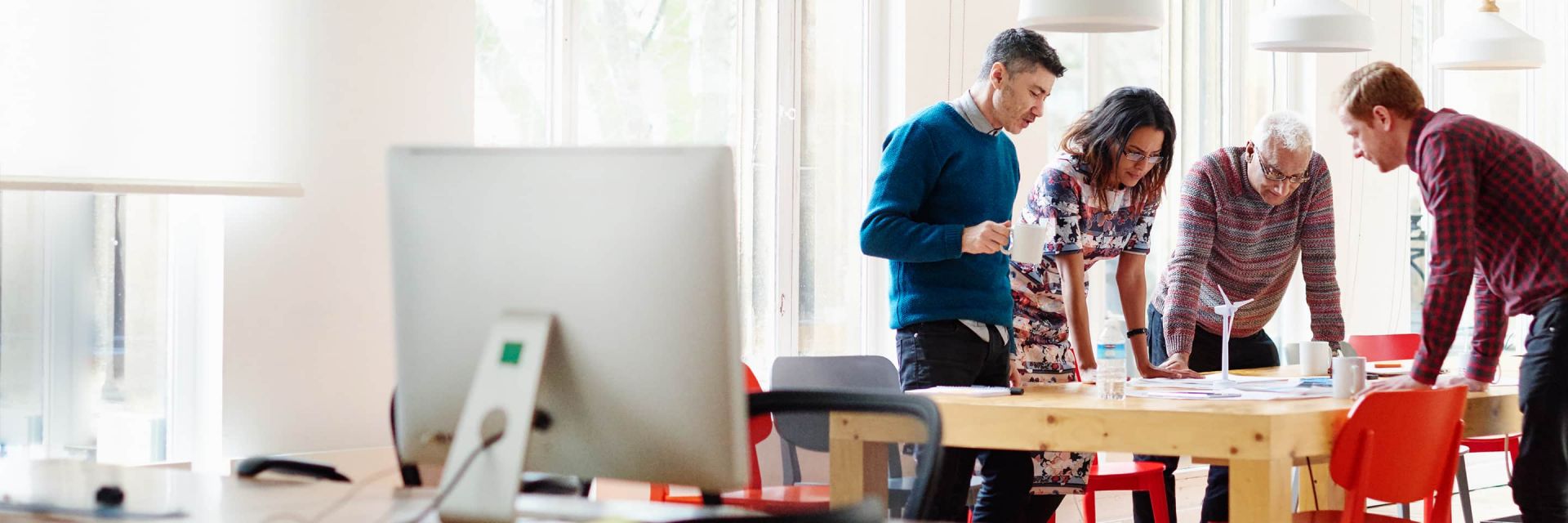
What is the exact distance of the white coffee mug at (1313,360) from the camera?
12.0 feet

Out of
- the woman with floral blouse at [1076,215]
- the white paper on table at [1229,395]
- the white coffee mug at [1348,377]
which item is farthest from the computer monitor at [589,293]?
the woman with floral blouse at [1076,215]

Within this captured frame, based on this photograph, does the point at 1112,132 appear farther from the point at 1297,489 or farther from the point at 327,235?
the point at 327,235

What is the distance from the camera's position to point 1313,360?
365 centimetres

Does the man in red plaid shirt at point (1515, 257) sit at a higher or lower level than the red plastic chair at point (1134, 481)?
higher

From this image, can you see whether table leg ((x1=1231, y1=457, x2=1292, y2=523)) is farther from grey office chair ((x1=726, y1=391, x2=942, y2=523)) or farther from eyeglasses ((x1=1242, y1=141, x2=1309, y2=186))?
eyeglasses ((x1=1242, y1=141, x2=1309, y2=186))

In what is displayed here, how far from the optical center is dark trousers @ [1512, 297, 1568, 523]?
292 cm

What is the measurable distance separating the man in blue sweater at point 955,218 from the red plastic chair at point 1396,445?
734 mm

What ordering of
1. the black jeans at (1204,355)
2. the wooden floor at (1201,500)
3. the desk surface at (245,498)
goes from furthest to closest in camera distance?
the wooden floor at (1201,500)
the black jeans at (1204,355)
the desk surface at (245,498)

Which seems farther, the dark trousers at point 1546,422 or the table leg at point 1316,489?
the table leg at point 1316,489

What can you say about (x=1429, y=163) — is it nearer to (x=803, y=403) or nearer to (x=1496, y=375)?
(x=1496, y=375)

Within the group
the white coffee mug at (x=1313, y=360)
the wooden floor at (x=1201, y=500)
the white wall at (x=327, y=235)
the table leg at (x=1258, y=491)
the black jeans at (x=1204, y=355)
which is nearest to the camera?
the table leg at (x=1258, y=491)

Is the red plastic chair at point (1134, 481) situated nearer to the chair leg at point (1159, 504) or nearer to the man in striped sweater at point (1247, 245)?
the chair leg at point (1159, 504)

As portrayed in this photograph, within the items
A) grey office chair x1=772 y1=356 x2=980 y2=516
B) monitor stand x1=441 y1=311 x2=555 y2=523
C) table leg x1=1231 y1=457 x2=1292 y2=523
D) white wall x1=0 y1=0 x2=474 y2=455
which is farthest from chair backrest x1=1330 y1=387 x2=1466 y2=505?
white wall x1=0 y1=0 x2=474 y2=455

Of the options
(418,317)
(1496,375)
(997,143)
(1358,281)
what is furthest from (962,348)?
(1358,281)
